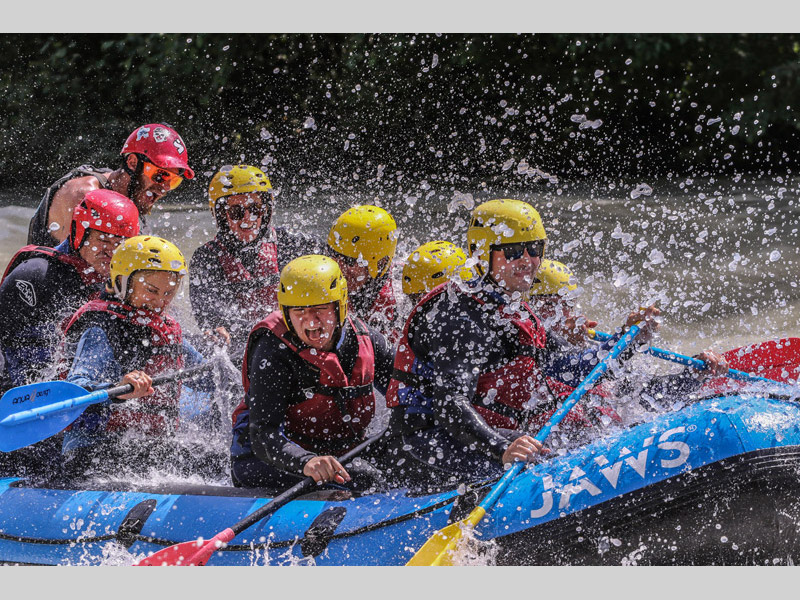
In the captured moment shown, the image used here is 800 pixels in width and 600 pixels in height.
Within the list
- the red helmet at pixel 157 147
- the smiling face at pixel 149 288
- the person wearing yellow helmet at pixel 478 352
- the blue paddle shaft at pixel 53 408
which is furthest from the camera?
the red helmet at pixel 157 147

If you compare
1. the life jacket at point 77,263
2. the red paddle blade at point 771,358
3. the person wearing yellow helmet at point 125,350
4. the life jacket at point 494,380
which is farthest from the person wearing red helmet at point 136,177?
the red paddle blade at point 771,358

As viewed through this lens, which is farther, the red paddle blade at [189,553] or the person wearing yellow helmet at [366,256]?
the person wearing yellow helmet at [366,256]

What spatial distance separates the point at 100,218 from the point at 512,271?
6.48 ft

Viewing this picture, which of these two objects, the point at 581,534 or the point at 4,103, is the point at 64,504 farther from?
the point at 4,103

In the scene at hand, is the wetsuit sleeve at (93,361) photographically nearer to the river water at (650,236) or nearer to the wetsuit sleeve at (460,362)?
the wetsuit sleeve at (460,362)

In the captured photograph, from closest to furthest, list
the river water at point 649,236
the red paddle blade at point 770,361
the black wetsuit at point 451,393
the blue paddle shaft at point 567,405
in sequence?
1. the blue paddle shaft at point 567,405
2. the black wetsuit at point 451,393
3. the red paddle blade at point 770,361
4. the river water at point 649,236

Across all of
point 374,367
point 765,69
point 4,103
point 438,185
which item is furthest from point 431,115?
point 374,367

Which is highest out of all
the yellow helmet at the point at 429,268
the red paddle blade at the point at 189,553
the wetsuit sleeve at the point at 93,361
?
the yellow helmet at the point at 429,268

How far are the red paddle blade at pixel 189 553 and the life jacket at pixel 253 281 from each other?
1.88 meters

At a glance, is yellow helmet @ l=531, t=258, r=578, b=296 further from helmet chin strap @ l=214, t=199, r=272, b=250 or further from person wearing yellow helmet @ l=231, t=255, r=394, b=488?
helmet chin strap @ l=214, t=199, r=272, b=250

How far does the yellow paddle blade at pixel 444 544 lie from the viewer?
3.06 m

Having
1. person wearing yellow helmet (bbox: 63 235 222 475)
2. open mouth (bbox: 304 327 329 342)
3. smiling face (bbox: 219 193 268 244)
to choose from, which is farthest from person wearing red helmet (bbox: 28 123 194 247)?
open mouth (bbox: 304 327 329 342)

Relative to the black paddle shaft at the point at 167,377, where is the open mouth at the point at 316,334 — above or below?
above

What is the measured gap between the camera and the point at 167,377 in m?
4.05
